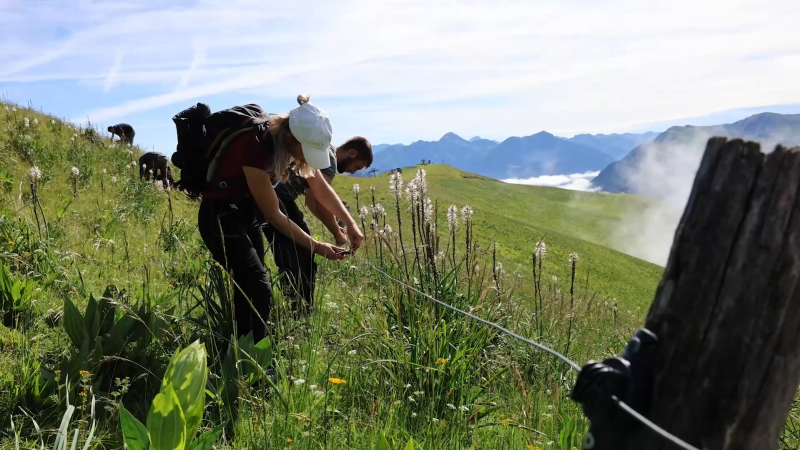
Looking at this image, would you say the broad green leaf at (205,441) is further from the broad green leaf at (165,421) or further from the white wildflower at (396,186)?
the white wildflower at (396,186)

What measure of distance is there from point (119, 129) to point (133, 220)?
28.0 ft

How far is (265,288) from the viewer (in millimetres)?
4008

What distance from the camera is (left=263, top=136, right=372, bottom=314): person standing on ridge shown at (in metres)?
4.87

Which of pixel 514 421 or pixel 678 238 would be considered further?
pixel 514 421

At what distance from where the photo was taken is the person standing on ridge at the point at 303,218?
16.0 feet

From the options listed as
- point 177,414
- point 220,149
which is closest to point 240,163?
point 220,149

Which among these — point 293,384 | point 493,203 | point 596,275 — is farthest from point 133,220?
point 493,203

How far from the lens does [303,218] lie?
213 inches

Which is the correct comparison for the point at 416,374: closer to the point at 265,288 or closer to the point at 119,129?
the point at 265,288

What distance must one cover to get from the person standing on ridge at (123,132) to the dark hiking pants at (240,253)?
11712 millimetres

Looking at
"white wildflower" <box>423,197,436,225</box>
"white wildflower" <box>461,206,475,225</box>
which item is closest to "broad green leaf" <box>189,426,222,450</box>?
"white wildflower" <box>423,197,436,225</box>

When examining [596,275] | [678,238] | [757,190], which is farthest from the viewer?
[596,275]

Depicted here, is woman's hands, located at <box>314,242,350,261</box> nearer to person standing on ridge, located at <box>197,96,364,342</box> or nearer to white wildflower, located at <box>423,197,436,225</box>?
person standing on ridge, located at <box>197,96,364,342</box>

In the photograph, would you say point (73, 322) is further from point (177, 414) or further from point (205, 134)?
point (177, 414)
